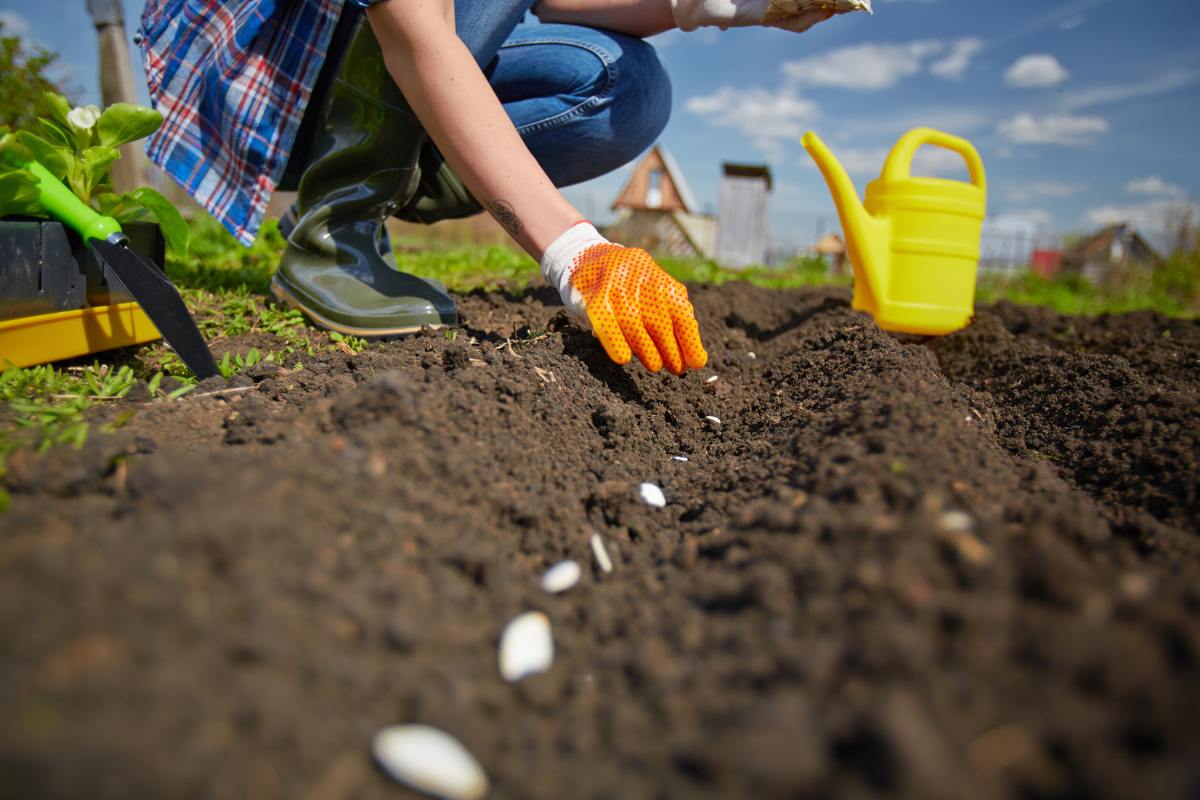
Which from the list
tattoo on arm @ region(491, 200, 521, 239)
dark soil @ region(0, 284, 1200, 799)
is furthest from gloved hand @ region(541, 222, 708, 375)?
dark soil @ region(0, 284, 1200, 799)

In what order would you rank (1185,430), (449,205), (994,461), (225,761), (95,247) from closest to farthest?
(225,761), (994,461), (1185,430), (95,247), (449,205)

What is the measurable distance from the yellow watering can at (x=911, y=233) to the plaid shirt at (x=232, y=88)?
5.95 ft

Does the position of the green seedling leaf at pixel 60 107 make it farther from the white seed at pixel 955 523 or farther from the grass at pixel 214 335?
the white seed at pixel 955 523

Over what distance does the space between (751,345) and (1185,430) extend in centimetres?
126

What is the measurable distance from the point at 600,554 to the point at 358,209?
5.56ft

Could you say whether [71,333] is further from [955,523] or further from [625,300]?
[955,523]

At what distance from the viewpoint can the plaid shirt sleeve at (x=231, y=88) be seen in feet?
6.40

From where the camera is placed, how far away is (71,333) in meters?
1.56

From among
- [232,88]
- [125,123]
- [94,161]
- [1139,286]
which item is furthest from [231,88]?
[1139,286]

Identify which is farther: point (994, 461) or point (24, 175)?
point (24, 175)

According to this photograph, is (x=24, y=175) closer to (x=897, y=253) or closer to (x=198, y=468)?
(x=198, y=468)

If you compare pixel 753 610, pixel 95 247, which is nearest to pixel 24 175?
pixel 95 247

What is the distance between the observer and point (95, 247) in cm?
152

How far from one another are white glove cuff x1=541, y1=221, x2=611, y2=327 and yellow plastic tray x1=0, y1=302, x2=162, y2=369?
113 centimetres
